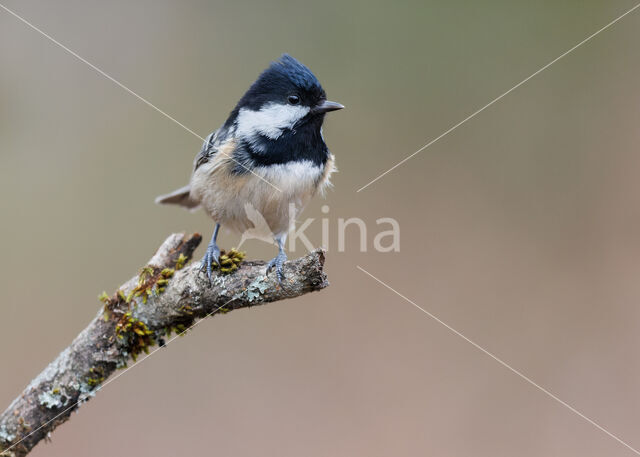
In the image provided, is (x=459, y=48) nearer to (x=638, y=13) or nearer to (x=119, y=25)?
(x=638, y=13)

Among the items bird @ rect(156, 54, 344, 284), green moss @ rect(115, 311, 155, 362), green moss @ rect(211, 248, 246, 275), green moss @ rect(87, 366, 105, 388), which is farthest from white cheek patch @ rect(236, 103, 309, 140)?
green moss @ rect(87, 366, 105, 388)

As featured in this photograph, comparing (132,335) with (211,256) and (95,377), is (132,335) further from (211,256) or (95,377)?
(211,256)

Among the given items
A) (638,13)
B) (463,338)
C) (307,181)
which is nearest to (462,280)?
(463,338)

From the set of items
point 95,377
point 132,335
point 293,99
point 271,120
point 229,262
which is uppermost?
point 293,99

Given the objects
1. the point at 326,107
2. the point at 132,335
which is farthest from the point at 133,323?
the point at 326,107

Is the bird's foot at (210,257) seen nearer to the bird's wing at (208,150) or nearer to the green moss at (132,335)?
the green moss at (132,335)

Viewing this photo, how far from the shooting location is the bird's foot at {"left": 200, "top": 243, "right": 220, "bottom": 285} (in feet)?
7.09

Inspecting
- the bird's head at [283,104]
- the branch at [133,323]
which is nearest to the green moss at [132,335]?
the branch at [133,323]

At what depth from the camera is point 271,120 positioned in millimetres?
2754

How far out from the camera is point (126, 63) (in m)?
5.19

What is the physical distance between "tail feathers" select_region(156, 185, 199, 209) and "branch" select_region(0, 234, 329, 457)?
1.20 metres

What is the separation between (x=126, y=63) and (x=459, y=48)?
2.97m

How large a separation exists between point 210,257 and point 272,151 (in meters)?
0.64

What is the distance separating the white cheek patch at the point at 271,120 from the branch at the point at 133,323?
0.73 metres
